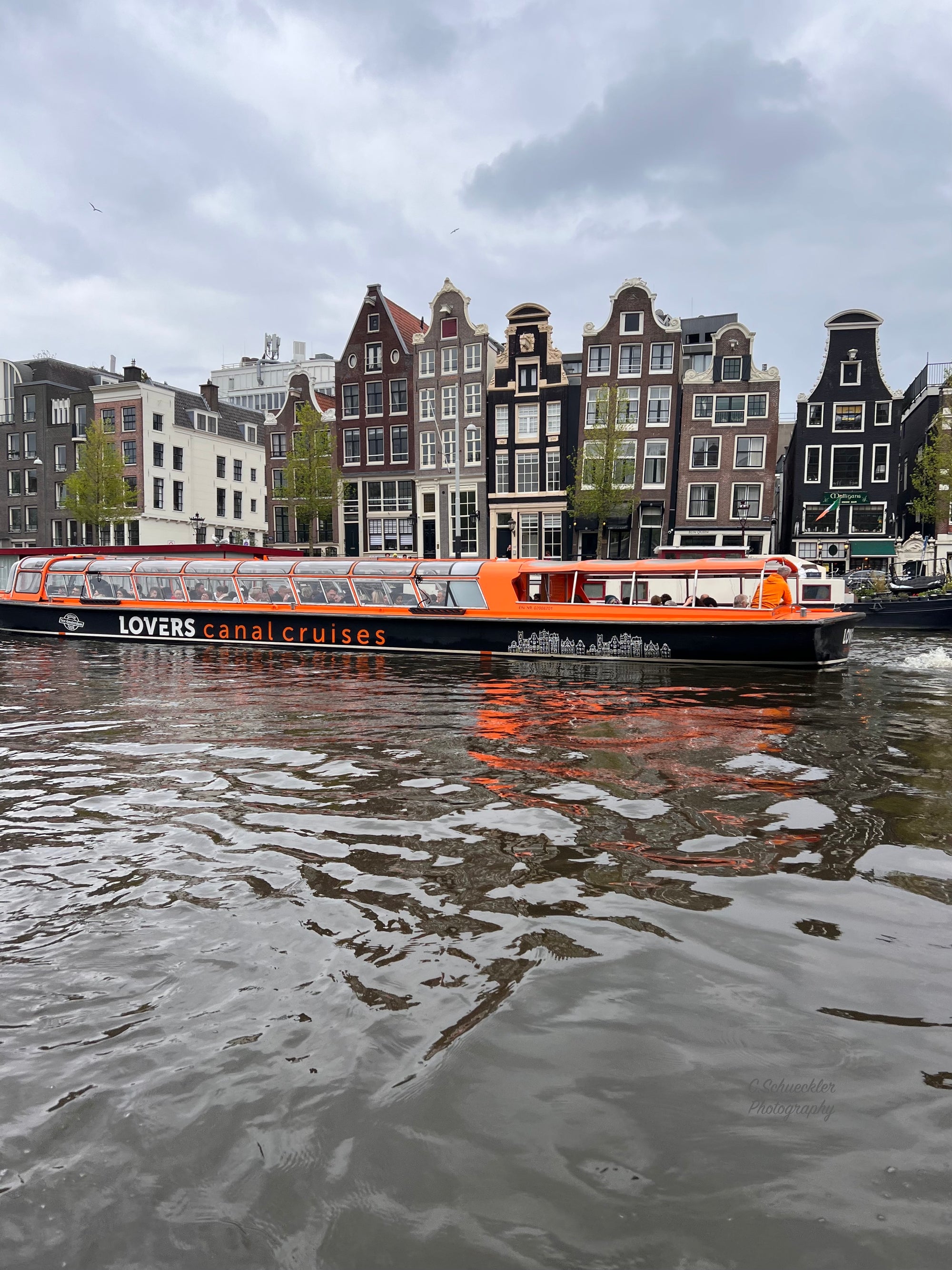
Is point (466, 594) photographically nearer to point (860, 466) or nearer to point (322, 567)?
point (322, 567)

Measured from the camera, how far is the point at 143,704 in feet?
39.6

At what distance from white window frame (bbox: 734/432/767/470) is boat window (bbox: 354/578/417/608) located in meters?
28.7

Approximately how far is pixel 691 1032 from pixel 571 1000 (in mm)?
537

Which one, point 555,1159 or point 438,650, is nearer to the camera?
point 555,1159

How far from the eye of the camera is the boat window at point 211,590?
71.1 ft

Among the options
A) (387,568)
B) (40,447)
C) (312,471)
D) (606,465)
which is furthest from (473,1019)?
(40,447)

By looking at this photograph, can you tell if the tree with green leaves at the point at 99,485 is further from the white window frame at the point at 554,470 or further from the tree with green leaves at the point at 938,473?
the tree with green leaves at the point at 938,473

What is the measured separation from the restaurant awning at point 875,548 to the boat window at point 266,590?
34.0 m

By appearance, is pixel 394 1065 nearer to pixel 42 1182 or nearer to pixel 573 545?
pixel 42 1182

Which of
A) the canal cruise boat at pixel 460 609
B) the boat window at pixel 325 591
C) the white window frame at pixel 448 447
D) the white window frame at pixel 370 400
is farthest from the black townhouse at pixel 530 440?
the boat window at pixel 325 591

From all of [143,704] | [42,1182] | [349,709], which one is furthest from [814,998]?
[143,704]

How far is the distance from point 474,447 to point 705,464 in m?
12.8

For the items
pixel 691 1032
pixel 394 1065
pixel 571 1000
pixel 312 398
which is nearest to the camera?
pixel 394 1065

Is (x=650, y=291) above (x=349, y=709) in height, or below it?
above
